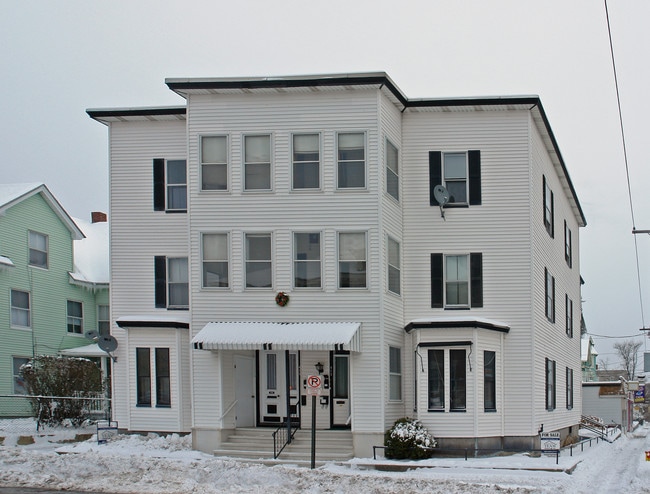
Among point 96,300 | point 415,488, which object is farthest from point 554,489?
point 96,300

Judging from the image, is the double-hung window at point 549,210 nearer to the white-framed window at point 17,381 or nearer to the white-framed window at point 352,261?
the white-framed window at point 352,261

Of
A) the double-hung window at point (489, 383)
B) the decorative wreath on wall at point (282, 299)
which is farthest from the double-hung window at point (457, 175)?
the decorative wreath on wall at point (282, 299)

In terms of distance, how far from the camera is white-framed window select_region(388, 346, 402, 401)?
26.4 meters

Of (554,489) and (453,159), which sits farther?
(453,159)

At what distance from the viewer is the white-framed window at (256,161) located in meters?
26.7

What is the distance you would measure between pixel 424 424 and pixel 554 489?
629 centimetres

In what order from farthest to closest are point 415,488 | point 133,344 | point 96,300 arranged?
point 96,300, point 133,344, point 415,488

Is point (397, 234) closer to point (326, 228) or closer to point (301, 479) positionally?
point (326, 228)

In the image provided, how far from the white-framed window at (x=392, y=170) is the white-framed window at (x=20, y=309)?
56.7 feet

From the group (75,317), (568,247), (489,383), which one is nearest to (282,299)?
(489,383)

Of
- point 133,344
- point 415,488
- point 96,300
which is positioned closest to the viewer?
point 415,488

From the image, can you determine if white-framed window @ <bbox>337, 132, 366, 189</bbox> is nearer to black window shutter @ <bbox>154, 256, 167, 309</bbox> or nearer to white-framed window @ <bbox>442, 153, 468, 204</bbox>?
white-framed window @ <bbox>442, 153, 468, 204</bbox>

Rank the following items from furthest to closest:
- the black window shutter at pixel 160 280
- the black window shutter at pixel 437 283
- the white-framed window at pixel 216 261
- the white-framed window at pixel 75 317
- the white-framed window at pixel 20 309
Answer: the white-framed window at pixel 75 317, the white-framed window at pixel 20 309, the black window shutter at pixel 160 280, the black window shutter at pixel 437 283, the white-framed window at pixel 216 261

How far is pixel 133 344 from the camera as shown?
27984 mm
